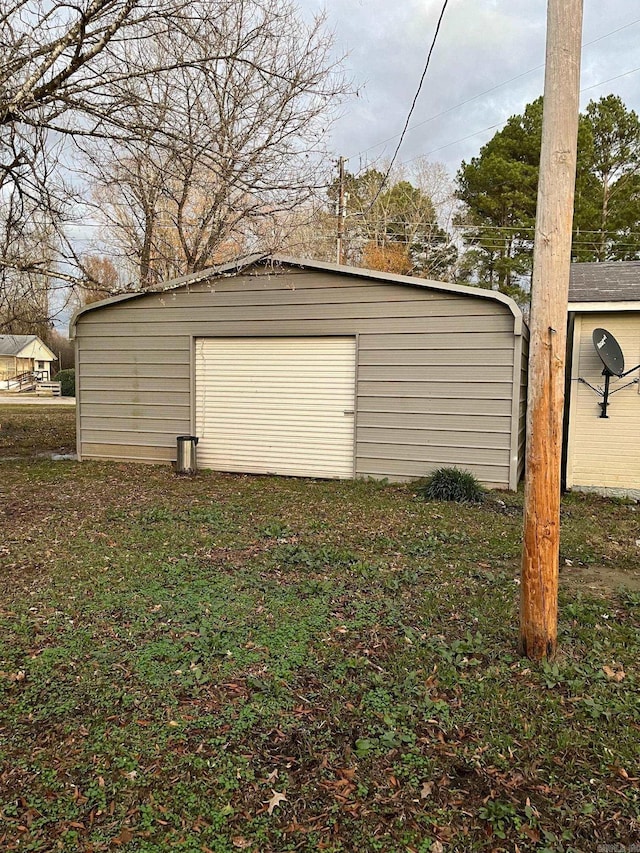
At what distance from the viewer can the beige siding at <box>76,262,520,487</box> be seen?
6.62 m

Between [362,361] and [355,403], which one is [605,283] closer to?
[362,361]

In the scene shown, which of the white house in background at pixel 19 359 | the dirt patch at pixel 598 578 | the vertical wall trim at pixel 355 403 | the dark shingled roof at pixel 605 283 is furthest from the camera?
the white house in background at pixel 19 359

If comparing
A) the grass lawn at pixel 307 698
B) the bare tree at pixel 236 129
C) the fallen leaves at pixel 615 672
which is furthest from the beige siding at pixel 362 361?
the fallen leaves at pixel 615 672

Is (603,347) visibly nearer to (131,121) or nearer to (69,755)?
(131,121)

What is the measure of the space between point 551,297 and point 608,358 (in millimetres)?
4327

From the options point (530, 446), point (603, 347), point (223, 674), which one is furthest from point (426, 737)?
point (603, 347)

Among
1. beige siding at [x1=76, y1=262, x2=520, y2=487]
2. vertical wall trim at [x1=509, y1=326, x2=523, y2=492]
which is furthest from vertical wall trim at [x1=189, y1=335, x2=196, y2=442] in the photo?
vertical wall trim at [x1=509, y1=326, x2=523, y2=492]

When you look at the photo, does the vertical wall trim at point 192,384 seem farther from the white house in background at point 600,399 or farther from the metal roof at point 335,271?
the white house in background at point 600,399

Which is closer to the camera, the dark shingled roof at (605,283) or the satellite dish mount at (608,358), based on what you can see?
the satellite dish mount at (608,358)

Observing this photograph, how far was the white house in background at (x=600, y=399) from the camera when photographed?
6.39m

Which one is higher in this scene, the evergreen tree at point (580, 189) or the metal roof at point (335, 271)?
the evergreen tree at point (580, 189)

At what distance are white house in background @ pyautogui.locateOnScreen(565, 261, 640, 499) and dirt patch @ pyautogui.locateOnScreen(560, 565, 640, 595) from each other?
2907 mm

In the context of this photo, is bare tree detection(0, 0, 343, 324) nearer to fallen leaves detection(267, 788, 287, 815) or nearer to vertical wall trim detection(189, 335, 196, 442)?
vertical wall trim detection(189, 335, 196, 442)

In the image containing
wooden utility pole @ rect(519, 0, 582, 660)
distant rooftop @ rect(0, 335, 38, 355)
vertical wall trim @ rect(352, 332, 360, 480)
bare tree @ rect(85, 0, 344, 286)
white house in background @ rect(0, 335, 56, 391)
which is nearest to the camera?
wooden utility pole @ rect(519, 0, 582, 660)
